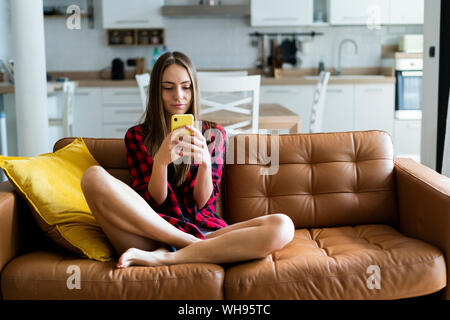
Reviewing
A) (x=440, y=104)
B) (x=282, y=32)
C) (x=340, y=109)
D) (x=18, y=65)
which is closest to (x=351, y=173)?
(x=440, y=104)

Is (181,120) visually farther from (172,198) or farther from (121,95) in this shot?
(121,95)

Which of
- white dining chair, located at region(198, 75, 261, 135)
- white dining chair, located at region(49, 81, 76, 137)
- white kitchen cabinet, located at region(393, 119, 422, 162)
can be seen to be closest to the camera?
white dining chair, located at region(198, 75, 261, 135)

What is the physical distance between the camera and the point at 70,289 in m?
1.81

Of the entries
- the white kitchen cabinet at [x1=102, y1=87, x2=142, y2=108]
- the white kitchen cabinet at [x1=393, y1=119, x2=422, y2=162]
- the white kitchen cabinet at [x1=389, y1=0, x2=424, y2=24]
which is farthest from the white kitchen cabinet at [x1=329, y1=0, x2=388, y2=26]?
the white kitchen cabinet at [x1=102, y1=87, x2=142, y2=108]

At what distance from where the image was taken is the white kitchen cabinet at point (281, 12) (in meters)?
5.59

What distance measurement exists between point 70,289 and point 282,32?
4679mm

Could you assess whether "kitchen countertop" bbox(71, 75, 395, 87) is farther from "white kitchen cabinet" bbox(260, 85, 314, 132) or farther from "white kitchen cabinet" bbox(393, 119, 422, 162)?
"white kitchen cabinet" bbox(393, 119, 422, 162)

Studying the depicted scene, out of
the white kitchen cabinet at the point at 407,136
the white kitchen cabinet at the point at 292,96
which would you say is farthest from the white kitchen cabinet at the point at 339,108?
the white kitchen cabinet at the point at 407,136

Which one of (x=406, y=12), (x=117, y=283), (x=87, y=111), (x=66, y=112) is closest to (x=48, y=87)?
(x=66, y=112)

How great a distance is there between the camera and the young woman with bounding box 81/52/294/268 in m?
1.87

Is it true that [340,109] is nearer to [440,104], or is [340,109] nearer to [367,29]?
[367,29]

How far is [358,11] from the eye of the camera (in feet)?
18.4

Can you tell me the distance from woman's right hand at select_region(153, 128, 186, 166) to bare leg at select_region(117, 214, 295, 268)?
0.32 m

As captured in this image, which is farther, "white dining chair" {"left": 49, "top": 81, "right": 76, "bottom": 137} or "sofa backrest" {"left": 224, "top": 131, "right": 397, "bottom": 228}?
"white dining chair" {"left": 49, "top": 81, "right": 76, "bottom": 137}
